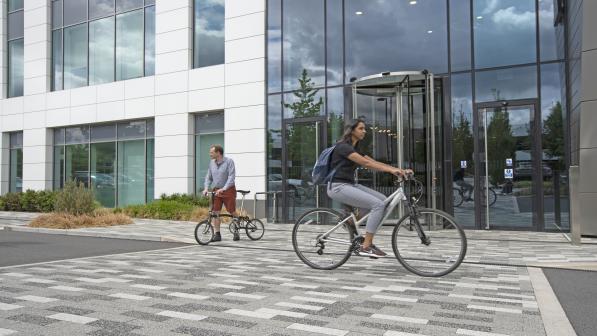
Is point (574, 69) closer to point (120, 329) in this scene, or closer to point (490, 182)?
point (490, 182)

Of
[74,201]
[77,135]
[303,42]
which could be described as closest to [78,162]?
[77,135]

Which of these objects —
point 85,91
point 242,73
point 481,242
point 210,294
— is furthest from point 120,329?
point 85,91

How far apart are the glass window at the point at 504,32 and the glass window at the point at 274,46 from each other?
5.85 metres

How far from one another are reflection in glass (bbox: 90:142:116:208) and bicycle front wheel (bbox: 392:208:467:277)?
54.0 ft

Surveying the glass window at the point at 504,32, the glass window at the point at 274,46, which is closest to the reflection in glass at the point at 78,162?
the glass window at the point at 274,46

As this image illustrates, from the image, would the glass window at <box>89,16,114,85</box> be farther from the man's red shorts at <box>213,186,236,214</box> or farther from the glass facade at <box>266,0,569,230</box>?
Answer: the man's red shorts at <box>213,186,236,214</box>

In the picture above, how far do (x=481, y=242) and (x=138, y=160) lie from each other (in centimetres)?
1392

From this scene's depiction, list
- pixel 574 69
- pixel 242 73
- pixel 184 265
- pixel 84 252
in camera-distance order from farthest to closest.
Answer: pixel 242 73 → pixel 574 69 → pixel 84 252 → pixel 184 265

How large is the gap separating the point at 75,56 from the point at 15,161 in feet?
20.2

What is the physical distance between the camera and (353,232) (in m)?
6.17

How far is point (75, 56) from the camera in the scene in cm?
2142

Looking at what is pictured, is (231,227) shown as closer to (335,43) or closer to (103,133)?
(335,43)

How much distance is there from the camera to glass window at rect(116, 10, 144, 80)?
19438 mm

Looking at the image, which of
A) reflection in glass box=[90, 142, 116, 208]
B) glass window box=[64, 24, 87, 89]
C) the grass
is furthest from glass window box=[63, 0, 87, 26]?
the grass
